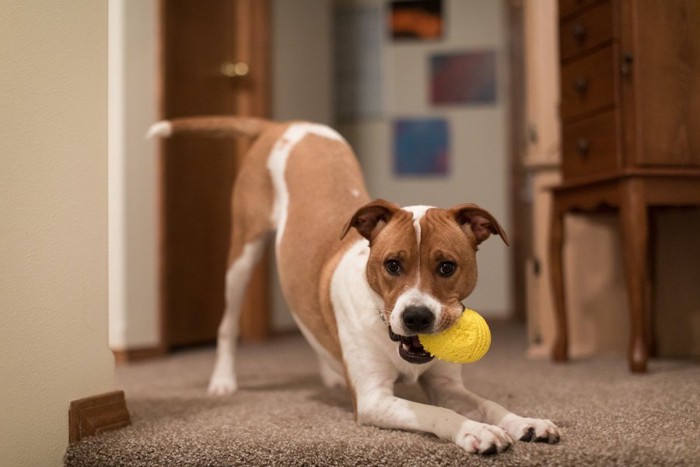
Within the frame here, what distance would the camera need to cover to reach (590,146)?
2.98 meters

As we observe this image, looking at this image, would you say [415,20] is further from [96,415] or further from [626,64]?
[96,415]

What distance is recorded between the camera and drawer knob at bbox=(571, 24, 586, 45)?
303 centimetres

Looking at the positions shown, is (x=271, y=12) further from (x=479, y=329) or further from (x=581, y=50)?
(x=479, y=329)

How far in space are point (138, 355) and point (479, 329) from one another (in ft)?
7.98

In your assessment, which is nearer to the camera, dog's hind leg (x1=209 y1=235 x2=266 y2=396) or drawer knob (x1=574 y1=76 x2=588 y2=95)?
dog's hind leg (x1=209 y1=235 x2=266 y2=396)

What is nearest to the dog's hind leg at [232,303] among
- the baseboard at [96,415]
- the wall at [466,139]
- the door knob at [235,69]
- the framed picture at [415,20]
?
the baseboard at [96,415]

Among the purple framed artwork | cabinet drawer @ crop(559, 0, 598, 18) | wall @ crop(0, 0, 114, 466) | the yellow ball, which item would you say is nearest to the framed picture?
the purple framed artwork

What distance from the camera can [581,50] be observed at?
305 centimetres

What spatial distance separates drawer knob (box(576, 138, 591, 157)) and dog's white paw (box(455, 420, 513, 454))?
65.7 inches

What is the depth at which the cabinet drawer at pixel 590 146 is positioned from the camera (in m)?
2.83

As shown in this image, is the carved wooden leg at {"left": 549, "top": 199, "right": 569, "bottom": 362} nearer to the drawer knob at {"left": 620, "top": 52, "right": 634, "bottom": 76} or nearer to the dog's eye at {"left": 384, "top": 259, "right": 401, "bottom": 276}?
the drawer knob at {"left": 620, "top": 52, "right": 634, "bottom": 76}

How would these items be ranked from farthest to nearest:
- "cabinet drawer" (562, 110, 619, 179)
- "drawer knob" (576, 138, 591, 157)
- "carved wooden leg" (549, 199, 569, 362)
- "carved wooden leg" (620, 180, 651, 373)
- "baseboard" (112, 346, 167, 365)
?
"baseboard" (112, 346, 167, 365)
"carved wooden leg" (549, 199, 569, 362)
"drawer knob" (576, 138, 591, 157)
"cabinet drawer" (562, 110, 619, 179)
"carved wooden leg" (620, 180, 651, 373)

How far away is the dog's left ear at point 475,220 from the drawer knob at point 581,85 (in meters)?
1.36

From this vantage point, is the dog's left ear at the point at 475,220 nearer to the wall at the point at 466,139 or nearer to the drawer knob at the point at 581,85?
the drawer knob at the point at 581,85
